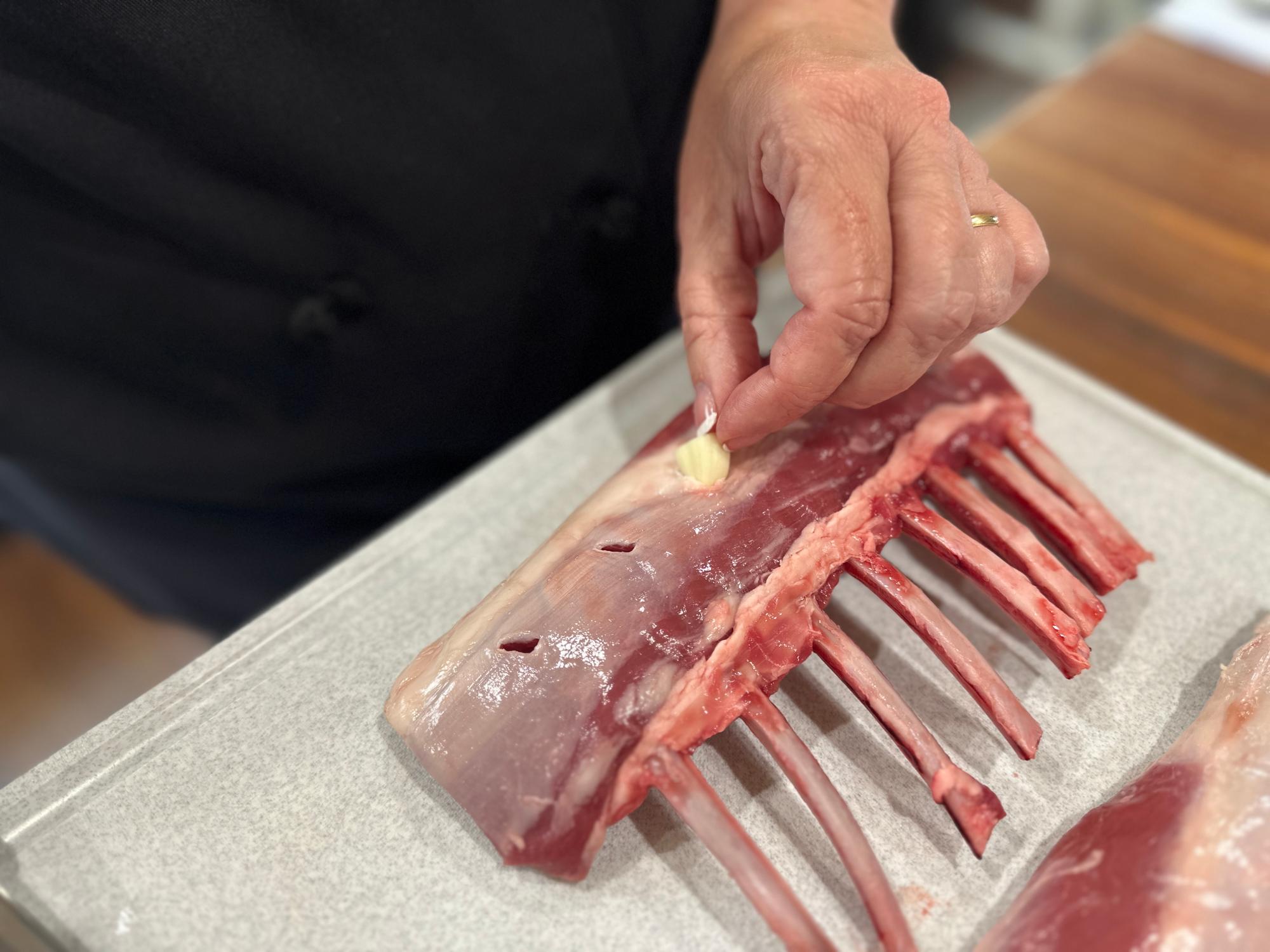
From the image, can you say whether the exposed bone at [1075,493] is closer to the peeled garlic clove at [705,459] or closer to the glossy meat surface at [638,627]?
the glossy meat surface at [638,627]

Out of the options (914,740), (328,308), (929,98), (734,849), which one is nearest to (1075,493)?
(914,740)

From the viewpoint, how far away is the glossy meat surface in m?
0.92

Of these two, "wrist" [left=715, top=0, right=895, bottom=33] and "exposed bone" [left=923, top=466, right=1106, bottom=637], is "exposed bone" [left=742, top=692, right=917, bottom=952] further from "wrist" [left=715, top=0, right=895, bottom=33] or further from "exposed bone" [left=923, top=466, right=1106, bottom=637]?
"wrist" [left=715, top=0, right=895, bottom=33]

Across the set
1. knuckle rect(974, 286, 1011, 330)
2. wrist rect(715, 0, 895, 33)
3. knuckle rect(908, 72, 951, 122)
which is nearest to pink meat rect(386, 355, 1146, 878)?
knuckle rect(974, 286, 1011, 330)

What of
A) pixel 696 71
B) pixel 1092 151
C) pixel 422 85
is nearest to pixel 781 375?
pixel 422 85

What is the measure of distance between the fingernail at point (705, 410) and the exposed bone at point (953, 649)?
0.77 ft

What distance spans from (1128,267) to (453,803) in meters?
1.47

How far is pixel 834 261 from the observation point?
0.89 metres

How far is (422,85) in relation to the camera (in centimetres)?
122

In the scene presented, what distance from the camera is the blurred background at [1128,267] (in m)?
1.49

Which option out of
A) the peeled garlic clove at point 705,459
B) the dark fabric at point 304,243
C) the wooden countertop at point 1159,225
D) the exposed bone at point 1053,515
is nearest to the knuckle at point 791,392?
the peeled garlic clove at point 705,459

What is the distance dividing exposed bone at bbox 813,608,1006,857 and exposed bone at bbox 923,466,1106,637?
251 mm

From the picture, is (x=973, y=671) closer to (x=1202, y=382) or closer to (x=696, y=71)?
(x=1202, y=382)

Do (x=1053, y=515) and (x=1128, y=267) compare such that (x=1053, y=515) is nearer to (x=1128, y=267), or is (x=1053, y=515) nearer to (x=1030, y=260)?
(x=1030, y=260)
